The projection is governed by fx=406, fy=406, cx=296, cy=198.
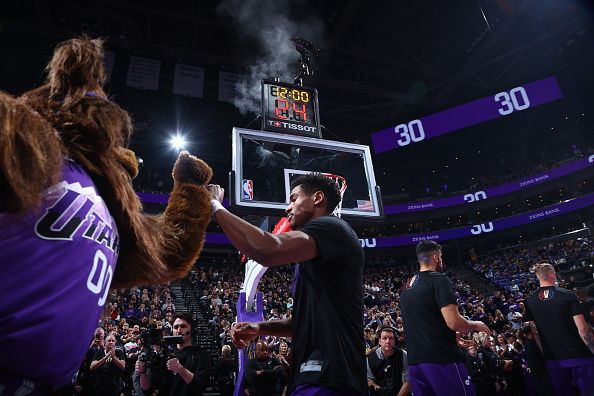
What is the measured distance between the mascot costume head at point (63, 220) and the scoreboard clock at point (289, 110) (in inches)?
245

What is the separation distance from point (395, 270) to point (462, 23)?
54.8 feet

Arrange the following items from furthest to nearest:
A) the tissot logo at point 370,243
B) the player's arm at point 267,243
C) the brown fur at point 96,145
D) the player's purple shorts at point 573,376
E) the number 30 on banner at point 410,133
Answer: the tissot logo at point 370,243
the number 30 on banner at point 410,133
the player's purple shorts at point 573,376
the player's arm at point 267,243
the brown fur at point 96,145

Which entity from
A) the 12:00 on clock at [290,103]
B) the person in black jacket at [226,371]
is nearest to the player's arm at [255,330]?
the 12:00 on clock at [290,103]

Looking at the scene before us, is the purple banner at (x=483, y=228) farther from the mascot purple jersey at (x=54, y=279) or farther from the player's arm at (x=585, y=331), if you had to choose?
the mascot purple jersey at (x=54, y=279)

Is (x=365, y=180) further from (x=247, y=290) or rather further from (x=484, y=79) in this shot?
(x=484, y=79)

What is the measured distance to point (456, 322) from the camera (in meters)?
4.07

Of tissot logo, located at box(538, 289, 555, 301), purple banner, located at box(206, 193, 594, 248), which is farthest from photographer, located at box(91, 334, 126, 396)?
purple banner, located at box(206, 193, 594, 248)

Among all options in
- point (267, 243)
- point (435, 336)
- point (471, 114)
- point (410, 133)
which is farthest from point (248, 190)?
point (471, 114)

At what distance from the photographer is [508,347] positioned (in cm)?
991

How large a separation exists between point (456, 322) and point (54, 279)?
390 cm

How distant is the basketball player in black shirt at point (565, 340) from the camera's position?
16.3ft

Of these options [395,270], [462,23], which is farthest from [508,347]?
[395,270]

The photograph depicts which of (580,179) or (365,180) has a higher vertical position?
(580,179)

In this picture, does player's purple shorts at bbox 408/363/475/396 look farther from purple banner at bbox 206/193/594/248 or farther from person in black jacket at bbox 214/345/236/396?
purple banner at bbox 206/193/594/248
